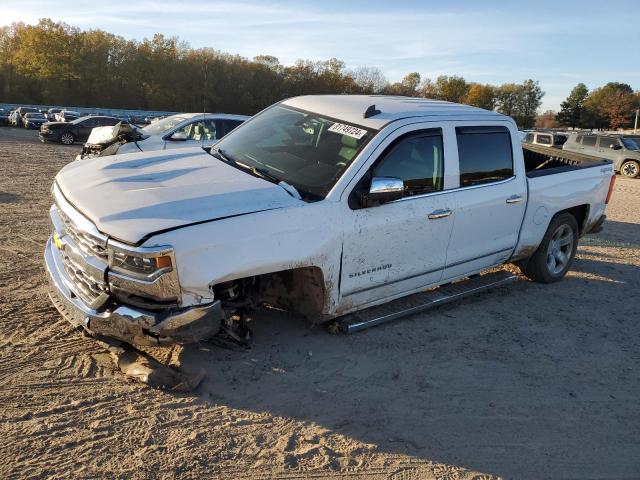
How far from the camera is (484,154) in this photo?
510cm

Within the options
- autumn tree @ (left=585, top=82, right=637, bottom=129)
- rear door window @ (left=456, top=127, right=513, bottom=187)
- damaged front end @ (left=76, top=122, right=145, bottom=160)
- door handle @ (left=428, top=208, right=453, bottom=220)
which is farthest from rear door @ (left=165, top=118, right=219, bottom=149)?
autumn tree @ (left=585, top=82, right=637, bottom=129)

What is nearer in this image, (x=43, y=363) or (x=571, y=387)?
(x=43, y=363)

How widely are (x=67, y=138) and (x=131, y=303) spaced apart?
26172mm

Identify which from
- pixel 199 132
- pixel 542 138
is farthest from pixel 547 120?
pixel 199 132

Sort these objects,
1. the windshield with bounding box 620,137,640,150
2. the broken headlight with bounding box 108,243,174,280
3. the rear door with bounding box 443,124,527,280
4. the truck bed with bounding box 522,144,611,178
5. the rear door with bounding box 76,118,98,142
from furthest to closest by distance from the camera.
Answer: the rear door with bounding box 76,118,98,142 → the windshield with bounding box 620,137,640,150 → the truck bed with bounding box 522,144,611,178 → the rear door with bounding box 443,124,527,280 → the broken headlight with bounding box 108,243,174,280

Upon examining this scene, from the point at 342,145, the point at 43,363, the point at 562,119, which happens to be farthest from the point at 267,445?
the point at 562,119

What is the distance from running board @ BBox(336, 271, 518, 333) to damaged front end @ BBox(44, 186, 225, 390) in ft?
4.30

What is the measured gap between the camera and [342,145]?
434 centimetres

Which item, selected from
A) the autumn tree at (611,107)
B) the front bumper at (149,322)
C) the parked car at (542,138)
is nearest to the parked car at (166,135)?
the front bumper at (149,322)

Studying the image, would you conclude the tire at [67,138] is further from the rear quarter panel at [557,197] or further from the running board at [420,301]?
the rear quarter panel at [557,197]

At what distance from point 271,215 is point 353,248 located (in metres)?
0.77

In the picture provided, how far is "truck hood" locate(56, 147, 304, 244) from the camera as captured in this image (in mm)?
3264

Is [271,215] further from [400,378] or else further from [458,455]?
[458,455]

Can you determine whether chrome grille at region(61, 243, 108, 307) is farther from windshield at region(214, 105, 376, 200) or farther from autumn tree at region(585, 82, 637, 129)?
autumn tree at region(585, 82, 637, 129)
